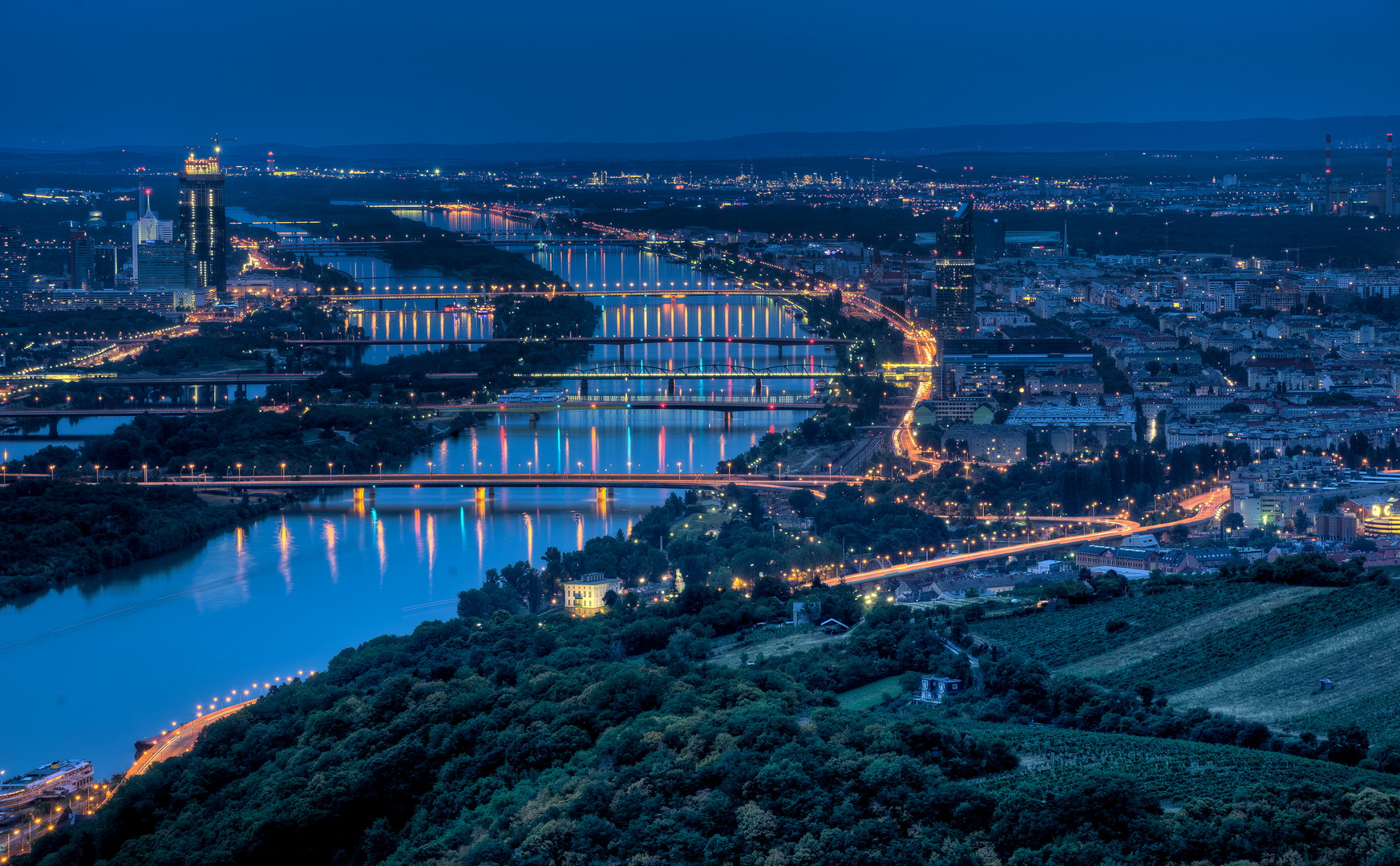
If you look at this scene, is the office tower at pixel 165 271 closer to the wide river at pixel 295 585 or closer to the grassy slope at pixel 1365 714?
the wide river at pixel 295 585

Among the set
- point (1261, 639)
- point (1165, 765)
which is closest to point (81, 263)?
point (1261, 639)

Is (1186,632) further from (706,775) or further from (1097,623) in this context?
(706,775)

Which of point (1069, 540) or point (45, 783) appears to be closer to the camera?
point (45, 783)

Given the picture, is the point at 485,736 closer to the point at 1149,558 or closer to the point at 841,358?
the point at 1149,558

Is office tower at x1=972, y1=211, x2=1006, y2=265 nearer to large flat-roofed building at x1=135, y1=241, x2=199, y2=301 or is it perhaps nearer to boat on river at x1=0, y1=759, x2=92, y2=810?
large flat-roofed building at x1=135, y1=241, x2=199, y2=301

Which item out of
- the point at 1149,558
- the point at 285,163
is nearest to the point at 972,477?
the point at 1149,558

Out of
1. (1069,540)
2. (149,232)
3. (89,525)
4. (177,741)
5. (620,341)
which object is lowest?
(177,741)

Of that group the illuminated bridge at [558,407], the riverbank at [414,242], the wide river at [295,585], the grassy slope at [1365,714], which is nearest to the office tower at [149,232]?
the riverbank at [414,242]
